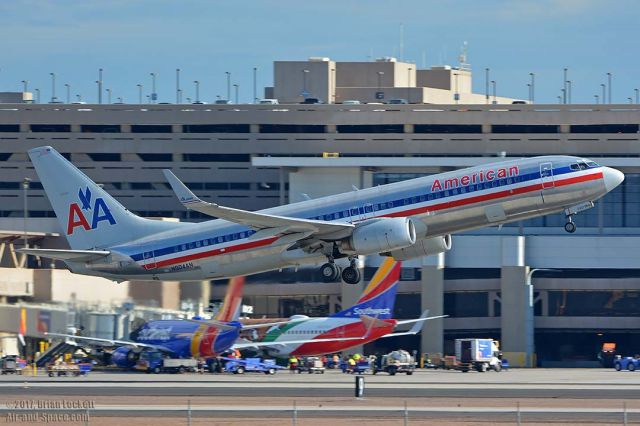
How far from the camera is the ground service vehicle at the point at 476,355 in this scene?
272 feet

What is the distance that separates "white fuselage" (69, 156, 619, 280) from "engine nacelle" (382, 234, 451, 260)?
5.86 feet

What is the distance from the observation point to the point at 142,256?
208 ft

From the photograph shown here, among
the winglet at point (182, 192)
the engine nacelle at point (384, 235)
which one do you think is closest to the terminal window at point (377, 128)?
the engine nacelle at point (384, 235)

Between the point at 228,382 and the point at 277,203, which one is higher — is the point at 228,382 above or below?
below


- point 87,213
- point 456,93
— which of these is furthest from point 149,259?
point 456,93

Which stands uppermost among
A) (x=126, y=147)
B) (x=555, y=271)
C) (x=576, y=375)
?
(x=126, y=147)

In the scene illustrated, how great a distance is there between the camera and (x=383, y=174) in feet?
367

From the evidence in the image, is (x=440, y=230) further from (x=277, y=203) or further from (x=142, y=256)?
(x=277, y=203)

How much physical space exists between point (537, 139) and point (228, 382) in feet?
258

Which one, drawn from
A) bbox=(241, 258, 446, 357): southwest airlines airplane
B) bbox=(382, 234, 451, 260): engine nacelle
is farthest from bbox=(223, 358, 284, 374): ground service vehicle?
bbox=(382, 234, 451, 260): engine nacelle

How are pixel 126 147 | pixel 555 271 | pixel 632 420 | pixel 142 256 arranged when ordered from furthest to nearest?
pixel 126 147 → pixel 555 271 → pixel 142 256 → pixel 632 420

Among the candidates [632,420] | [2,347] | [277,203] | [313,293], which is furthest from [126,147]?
[632,420]

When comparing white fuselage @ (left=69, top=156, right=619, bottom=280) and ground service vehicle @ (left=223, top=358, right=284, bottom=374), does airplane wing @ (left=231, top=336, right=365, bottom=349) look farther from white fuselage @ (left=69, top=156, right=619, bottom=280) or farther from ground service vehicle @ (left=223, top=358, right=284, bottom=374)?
white fuselage @ (left=69, top=156, right=619, bottom=280)

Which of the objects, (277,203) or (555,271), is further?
(277,203)
